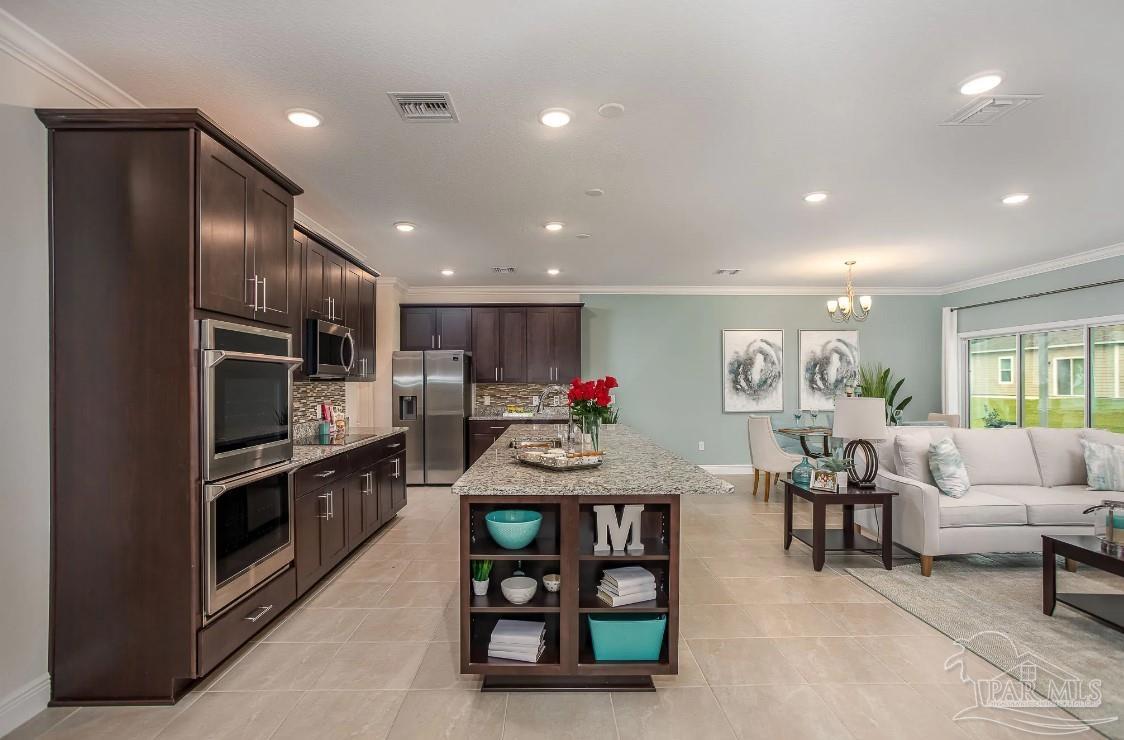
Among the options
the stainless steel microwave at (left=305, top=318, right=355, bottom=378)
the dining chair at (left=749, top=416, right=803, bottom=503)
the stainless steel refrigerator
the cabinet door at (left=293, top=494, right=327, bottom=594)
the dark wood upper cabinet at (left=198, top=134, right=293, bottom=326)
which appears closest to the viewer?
the dark wood upper cabinet at (left=198, top=134, right=293, bottom=326)

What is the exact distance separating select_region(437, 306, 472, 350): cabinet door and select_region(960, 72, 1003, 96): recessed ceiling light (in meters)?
5.59

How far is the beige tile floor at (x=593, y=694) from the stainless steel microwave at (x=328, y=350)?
155 centimetres

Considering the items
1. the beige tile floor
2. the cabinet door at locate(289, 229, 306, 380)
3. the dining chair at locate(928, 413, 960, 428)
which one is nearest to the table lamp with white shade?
the beige tile floor

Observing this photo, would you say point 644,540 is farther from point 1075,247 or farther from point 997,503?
point 1075,247

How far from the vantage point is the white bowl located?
2.26 metres

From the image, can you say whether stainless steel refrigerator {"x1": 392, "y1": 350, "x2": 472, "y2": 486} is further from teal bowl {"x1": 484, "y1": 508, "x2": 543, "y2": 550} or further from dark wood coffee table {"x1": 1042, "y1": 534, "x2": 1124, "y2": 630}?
dark wood coffee table {"x1": 1042, "y1": 534, "x2": 1124, "y2": 630}

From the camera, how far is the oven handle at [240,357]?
2.17 m

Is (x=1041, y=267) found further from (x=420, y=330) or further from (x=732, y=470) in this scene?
(x=420, y=330)

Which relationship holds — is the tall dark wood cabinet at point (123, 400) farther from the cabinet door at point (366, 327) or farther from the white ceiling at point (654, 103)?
the cabinet door at point (366, 327)

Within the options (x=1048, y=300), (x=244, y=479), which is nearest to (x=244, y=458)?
(x=244, y=479)

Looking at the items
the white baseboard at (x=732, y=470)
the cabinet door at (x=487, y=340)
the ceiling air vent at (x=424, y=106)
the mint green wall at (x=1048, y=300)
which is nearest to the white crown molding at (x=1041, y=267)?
the mint green wall at (x=1048, y=300)

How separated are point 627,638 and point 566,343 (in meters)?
5.01

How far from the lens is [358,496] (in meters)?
3.98

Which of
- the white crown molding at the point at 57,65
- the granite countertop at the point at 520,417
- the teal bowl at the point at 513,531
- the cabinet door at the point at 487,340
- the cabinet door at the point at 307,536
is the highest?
the white crown molding at the point at 57,65
